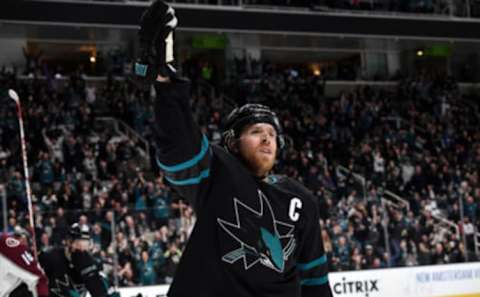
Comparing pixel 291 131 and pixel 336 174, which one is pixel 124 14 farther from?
pixel 336 174

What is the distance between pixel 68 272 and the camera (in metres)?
4.89

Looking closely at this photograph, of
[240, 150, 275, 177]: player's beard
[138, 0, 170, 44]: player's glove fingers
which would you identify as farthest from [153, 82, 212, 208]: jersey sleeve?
[240, 150, 275, 177]: player's beard

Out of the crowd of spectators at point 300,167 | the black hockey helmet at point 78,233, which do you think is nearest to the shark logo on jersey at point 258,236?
the black hockey helmet at point 78,233

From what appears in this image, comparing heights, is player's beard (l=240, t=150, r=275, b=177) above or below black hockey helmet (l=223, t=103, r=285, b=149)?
below

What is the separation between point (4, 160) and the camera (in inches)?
497

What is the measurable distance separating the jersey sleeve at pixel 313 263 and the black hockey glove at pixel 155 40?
77 cm

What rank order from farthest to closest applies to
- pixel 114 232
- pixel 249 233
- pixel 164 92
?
pixel 114 232
pixel 249 233
pixel 164 92

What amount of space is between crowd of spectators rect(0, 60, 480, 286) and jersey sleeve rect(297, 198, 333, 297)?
6.52 m

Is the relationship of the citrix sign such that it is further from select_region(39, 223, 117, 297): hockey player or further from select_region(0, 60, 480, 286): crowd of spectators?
select_region(39, 223, 117, 297): hockey player

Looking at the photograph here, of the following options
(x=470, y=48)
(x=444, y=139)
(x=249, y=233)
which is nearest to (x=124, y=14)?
(x=444, y=139)

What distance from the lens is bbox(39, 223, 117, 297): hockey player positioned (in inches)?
190

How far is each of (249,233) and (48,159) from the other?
11.4 m

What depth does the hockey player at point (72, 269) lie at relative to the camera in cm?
482

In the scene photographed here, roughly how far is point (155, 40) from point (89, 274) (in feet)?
9.98
